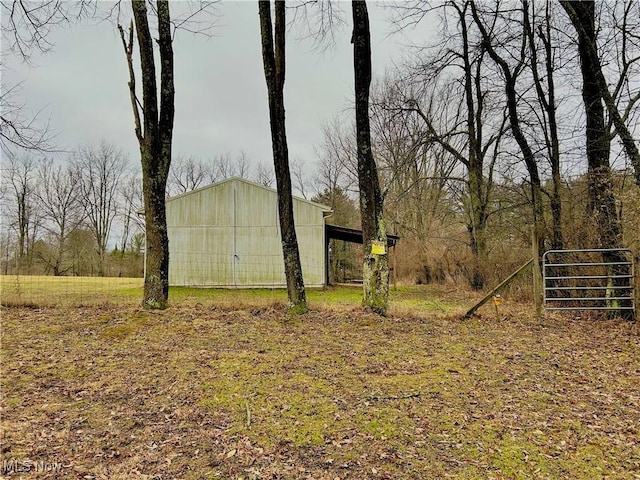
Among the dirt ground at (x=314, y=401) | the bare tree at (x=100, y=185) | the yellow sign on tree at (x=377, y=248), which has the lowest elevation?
the dirt ground at (x=314, y=401)

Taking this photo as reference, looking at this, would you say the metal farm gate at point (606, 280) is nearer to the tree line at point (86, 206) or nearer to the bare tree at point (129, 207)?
the tree line at point (86, 206)

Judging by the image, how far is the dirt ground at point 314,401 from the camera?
2.74m

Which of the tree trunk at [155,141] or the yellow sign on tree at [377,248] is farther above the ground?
the tree trunk at [155,141]

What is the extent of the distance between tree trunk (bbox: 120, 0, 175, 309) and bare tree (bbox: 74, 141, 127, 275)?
29167 millimetres

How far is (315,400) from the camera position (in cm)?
383

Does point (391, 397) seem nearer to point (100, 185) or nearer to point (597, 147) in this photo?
point (597, 147)

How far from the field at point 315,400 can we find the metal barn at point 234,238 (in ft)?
30.6

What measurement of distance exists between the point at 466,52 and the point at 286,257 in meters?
11.8

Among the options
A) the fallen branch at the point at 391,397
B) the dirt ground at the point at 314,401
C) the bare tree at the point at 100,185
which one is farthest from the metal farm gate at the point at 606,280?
the bare tree at the point at 100,185

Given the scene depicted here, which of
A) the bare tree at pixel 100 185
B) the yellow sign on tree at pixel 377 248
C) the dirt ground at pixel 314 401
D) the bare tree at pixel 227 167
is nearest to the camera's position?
the dirt ground at pixel 314 401

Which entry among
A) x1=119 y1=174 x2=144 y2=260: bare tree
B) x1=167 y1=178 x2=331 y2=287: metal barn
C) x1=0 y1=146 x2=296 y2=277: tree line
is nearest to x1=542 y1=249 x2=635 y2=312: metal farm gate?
x1=167 y1=178 x2=331 y2=287: metal barn

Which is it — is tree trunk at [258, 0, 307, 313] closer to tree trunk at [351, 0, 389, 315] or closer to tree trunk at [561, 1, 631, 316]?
tree trunk at [351, 0, 389, 315]

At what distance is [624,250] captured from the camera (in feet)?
23.4

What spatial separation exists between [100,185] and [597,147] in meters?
36.8
